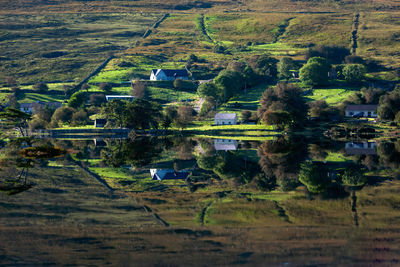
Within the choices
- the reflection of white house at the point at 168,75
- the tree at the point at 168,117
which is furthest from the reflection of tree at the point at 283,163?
the reflection of white house at the point at 168,75

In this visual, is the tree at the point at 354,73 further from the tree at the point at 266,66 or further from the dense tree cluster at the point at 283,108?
the dense tree cluster at the point at 283,108

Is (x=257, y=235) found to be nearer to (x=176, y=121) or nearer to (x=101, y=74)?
(x=176, y=121)

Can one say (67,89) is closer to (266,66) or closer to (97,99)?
(97,99)

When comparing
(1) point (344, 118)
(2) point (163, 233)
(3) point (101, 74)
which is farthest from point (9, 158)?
(3) point (101, 74)

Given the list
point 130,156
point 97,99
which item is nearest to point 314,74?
point 97,99

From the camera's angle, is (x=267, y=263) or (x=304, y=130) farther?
(x=304, y=130)

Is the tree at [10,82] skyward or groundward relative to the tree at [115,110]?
groundward

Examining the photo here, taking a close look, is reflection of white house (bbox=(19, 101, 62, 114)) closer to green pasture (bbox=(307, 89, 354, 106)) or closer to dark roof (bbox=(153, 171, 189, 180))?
green pasture (bbox=(307, 89, 354, 106))
